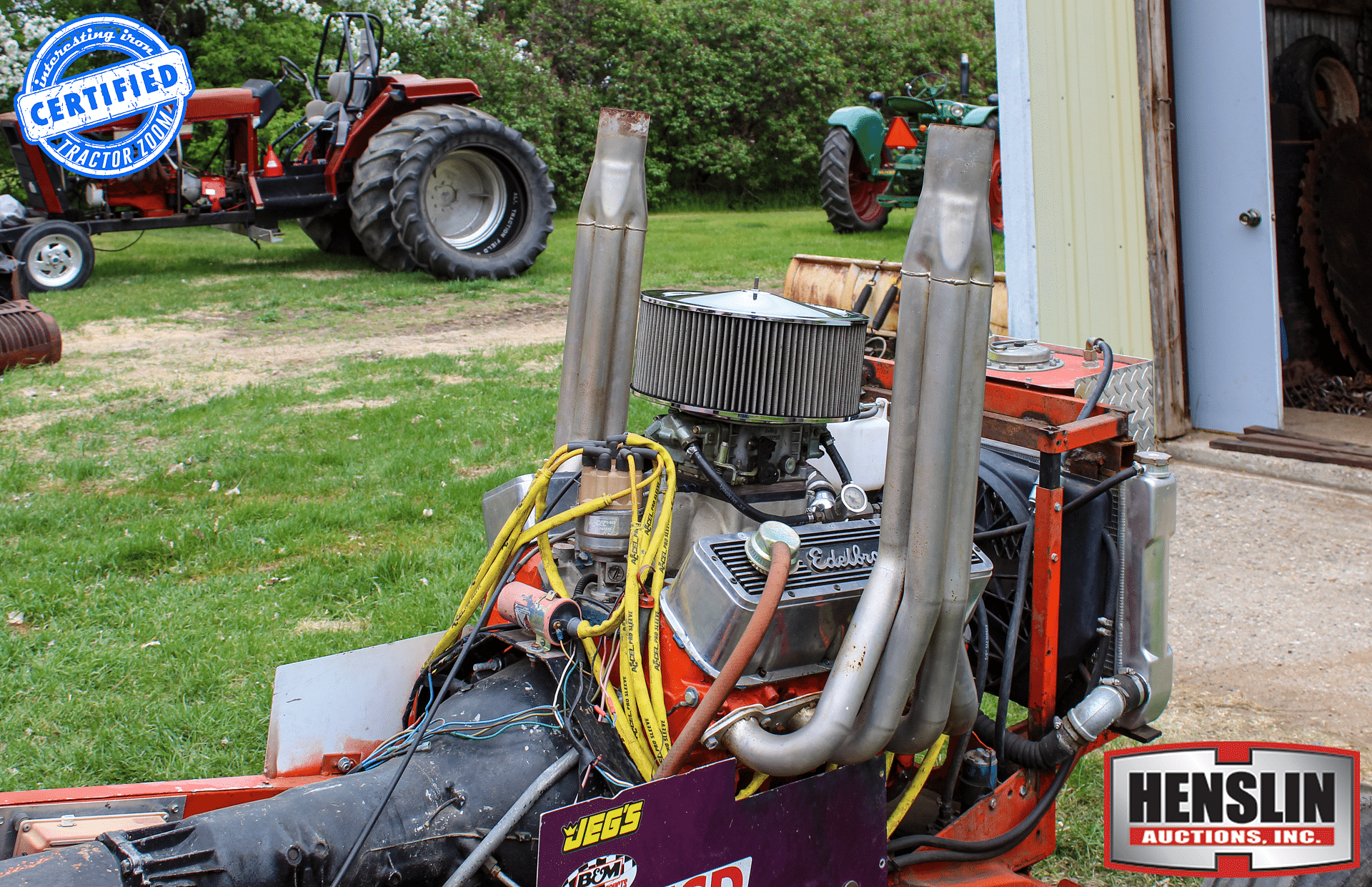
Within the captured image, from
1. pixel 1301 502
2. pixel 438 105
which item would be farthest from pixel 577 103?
pixel 1301 502

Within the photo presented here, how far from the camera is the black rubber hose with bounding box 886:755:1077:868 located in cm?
223

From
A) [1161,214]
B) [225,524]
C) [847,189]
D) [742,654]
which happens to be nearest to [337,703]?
[742,654]

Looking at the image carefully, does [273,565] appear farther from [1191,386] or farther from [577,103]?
[577,103]

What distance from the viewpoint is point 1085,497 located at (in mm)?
2334

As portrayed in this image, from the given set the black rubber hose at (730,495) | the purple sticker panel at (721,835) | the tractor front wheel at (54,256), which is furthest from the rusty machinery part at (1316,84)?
the tractor front wheel at (54,256)

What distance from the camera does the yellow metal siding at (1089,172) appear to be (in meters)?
5.80

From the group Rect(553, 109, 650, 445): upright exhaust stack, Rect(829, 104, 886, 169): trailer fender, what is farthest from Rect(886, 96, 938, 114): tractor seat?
Rect(553, 109, 650, 445): upright exhaust stack

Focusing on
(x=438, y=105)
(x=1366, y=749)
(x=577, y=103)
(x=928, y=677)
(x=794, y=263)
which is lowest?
(x=1366, y=749)

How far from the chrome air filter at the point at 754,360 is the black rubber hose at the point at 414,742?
22.4 inches

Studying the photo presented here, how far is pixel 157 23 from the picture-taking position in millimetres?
19281

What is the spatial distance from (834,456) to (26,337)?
6.64m

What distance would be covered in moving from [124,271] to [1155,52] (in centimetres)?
991

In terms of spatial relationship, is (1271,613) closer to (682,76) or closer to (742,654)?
(742,654)

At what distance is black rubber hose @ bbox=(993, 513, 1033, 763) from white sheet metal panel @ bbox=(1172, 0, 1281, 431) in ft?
13.4
